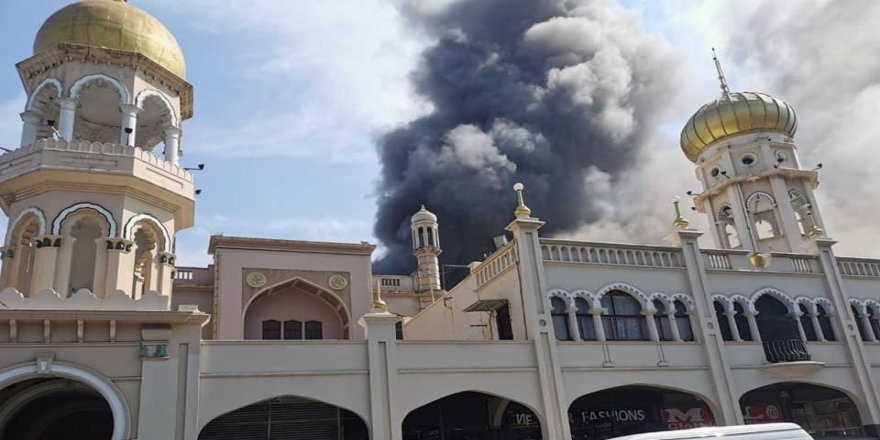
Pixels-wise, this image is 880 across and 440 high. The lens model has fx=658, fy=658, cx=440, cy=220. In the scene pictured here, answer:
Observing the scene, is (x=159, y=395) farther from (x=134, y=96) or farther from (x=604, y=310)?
(x=604, y=310)

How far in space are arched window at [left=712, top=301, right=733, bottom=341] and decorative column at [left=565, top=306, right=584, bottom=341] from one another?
4.72m

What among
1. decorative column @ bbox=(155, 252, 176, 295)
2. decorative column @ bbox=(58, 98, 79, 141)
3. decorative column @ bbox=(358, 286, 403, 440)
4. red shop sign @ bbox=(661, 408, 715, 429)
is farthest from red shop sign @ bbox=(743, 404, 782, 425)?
decorative column @ bbox=(58, 98, 79, 141)

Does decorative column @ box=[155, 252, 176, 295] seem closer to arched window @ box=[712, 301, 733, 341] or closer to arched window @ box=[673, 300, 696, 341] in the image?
arched window @ box=[673, 300, 696, 341]

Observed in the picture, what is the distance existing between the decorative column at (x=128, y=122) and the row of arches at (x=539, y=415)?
7.36m

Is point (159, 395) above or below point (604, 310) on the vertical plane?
below

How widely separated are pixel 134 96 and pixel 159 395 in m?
8.19

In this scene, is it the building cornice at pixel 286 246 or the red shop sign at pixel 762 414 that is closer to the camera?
the red shop sign at pixel 762 414

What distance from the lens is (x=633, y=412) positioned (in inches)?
743

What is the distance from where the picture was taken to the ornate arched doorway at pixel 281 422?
14.3 m

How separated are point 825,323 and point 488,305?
37.4ft

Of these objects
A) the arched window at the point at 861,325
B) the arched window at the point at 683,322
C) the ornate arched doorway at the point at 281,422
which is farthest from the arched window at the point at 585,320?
the arched window at the point at 861,325

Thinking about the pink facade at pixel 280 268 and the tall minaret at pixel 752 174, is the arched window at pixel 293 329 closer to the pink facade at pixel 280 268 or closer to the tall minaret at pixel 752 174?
the pink facade at pixel 280 268

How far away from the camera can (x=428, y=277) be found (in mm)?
28672

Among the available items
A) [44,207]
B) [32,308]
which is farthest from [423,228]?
[32,308]
